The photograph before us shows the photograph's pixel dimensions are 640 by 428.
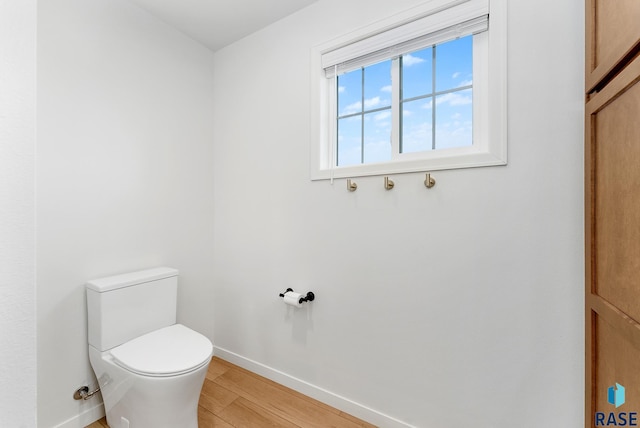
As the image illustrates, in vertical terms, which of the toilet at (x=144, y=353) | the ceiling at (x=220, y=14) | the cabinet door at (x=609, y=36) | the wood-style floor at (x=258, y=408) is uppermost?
the ceiling at (x=220, y=14)

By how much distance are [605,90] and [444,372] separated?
129 cm

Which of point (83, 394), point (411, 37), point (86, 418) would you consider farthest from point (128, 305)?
point (411, 37)

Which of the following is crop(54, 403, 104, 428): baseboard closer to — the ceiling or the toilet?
the toilet

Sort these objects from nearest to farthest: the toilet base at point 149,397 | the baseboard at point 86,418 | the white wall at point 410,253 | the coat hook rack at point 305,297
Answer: the white wall at point 410,253, the toilet base at point 149,397, the baseboard at point 86,418, the coat hook rack at point 305,297

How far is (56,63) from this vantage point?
142 cm

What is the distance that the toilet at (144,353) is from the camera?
1260mm

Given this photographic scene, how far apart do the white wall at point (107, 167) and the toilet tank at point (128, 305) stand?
11 centimetres

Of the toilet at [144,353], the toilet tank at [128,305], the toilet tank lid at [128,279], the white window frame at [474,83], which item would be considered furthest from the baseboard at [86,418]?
the white window frame at [474,83]

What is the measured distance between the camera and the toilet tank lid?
1462mm

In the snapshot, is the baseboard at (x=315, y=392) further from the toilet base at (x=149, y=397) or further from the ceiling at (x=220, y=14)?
the ceiling at (x=220, y=14)

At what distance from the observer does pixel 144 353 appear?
4.49 feet

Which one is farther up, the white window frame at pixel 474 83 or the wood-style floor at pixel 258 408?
the white window frame at pixel 474 83

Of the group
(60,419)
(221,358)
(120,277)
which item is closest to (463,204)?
(120,277)

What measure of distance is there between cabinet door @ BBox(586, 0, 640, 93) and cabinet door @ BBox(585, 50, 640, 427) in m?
0.05
